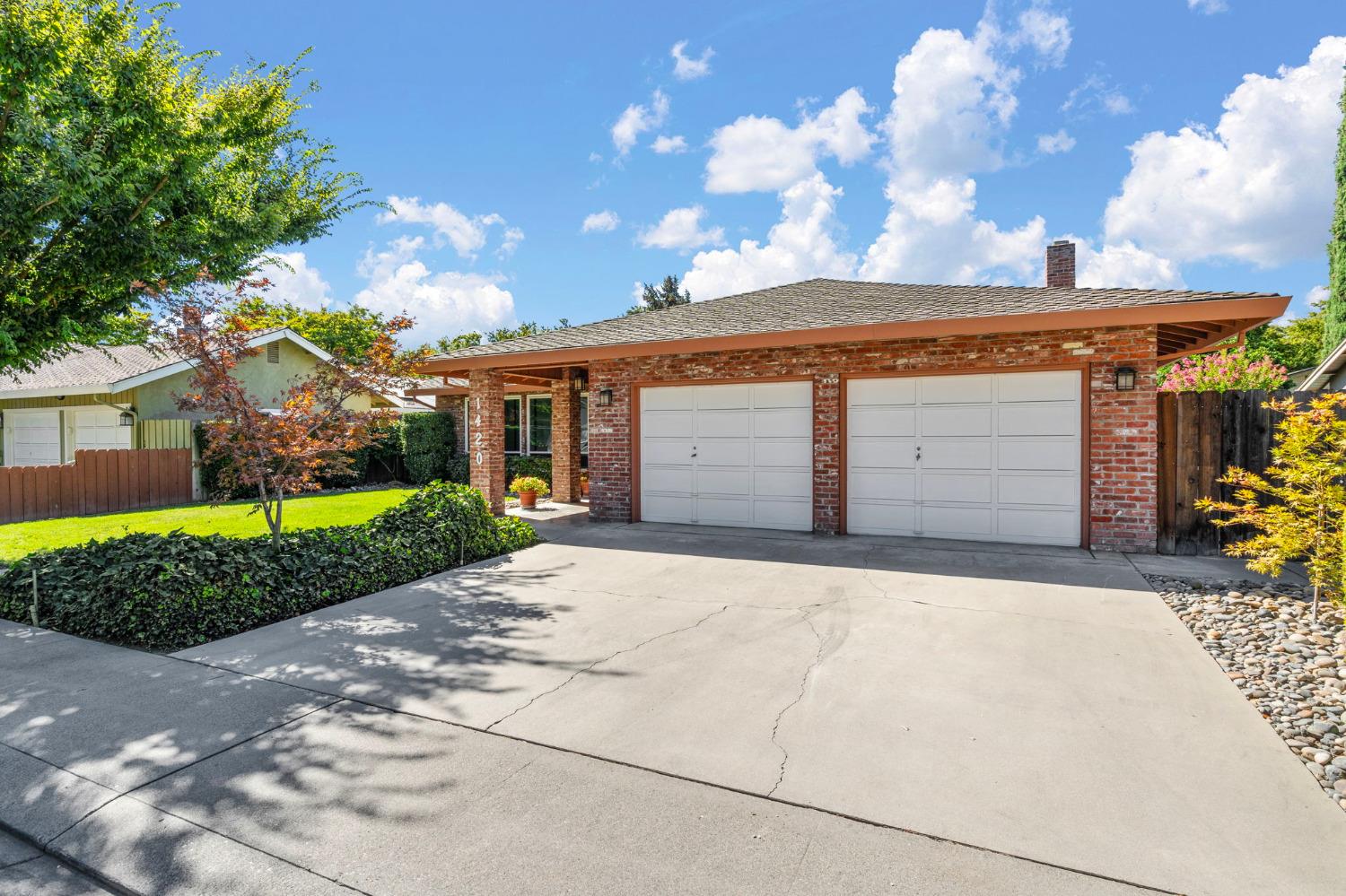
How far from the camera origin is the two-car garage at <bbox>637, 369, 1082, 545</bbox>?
8.02 metres

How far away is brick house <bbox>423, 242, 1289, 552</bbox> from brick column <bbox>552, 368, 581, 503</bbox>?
84.6 inches

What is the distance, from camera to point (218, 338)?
6.04 meters

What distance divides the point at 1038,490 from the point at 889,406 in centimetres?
208

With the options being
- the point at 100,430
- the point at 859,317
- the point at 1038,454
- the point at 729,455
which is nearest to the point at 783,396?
the point at 729,455

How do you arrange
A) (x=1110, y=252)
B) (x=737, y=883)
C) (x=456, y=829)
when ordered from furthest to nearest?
(x=1110, y=252) → (x=456, y=829) → (x=737, y=883)

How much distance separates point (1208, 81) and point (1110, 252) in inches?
372

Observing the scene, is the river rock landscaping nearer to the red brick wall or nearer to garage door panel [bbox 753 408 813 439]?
the red brick wall

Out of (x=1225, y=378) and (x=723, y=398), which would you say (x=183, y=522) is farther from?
(x=1225, y=378)

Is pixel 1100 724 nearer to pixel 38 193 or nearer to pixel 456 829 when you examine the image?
pixel 456 829

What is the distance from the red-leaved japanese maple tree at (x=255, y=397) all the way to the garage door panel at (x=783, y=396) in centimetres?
494

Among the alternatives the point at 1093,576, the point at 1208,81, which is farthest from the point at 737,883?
the point at 1208,81

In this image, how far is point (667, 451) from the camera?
10273mm

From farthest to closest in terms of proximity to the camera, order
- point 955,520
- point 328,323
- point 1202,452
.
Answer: point 328,323 → point 955,520 → point 1202,452

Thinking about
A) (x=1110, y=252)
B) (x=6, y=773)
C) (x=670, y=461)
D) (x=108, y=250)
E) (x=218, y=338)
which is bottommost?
(x=6, y=773)
